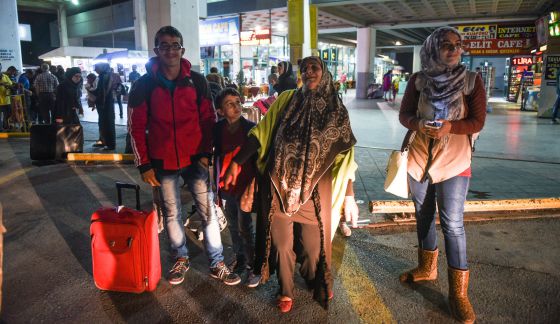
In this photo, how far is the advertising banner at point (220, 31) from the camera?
1855cm

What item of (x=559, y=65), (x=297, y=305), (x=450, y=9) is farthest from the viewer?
(x=450, y=9)

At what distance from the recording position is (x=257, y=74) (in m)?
28.0

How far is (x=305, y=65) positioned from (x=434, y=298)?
1926 mm

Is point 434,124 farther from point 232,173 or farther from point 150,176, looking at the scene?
point 150,176

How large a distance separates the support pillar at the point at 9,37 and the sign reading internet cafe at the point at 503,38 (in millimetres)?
18654

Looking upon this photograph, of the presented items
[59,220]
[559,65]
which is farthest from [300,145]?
[559,65]

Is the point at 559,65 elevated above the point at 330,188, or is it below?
above

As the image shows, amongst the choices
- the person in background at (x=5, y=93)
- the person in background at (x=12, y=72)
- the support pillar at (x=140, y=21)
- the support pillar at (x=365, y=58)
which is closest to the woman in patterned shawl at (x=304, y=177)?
the person in background at (x=5, y=93)

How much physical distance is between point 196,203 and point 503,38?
18337 mm

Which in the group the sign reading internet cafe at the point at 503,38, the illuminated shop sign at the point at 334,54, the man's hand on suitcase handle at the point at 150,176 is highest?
the illuminated shop sign at the point at 334,54

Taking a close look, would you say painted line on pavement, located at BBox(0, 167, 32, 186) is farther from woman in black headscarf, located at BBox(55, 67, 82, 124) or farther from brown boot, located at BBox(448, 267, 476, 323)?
brown boot, located at BBox(448, 267, 476, 323)

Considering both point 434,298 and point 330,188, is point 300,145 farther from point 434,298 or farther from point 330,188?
point 434,298

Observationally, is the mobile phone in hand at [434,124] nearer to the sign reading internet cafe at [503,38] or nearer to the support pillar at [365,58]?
the sign reading internet cafe at [503,38]

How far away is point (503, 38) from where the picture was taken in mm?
17516
